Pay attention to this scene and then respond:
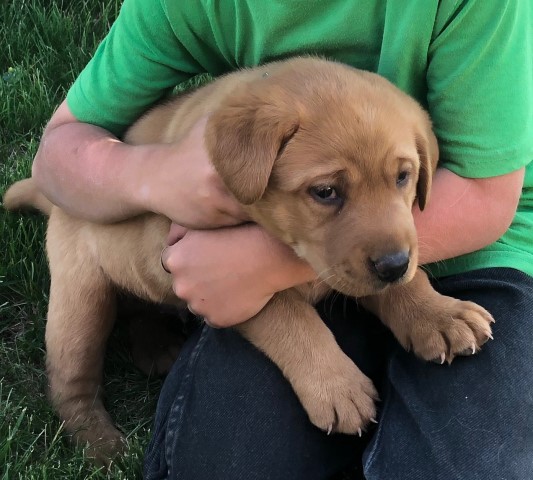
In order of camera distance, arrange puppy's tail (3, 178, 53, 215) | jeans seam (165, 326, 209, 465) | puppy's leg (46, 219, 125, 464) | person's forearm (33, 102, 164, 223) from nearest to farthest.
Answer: jeans seam (165, 326, 209, 465), person's forearm (33, 102, 164, 223), puppy's leg (46, 219, 125, 464), puppy's tail (3, 178, 53, 215)

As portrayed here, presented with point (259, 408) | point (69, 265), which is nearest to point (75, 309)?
point (69, 265)

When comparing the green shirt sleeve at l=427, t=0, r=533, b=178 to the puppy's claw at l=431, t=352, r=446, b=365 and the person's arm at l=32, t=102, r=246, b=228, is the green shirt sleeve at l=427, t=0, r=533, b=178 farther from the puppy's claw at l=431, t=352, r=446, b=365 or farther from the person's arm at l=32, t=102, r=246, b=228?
the person's arm at l=32, t=102, r=246, b=228

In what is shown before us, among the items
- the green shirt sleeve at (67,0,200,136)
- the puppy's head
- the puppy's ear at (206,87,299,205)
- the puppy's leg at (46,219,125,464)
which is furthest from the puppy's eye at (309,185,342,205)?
the puppy's leg at (46,219,125,464)

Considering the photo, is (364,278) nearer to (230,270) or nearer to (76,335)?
(230,270)

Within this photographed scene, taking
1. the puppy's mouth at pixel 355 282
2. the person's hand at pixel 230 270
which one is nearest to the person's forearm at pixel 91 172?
the person's hand at pixel 230 270

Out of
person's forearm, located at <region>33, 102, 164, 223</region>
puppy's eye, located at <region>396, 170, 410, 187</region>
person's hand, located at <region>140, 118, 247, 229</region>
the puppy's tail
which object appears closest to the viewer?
puppy's eye, located at <region>396, 170, 410, 187</region>

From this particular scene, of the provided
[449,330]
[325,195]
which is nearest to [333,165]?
[325,195]

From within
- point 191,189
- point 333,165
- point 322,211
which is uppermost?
point 333,165
